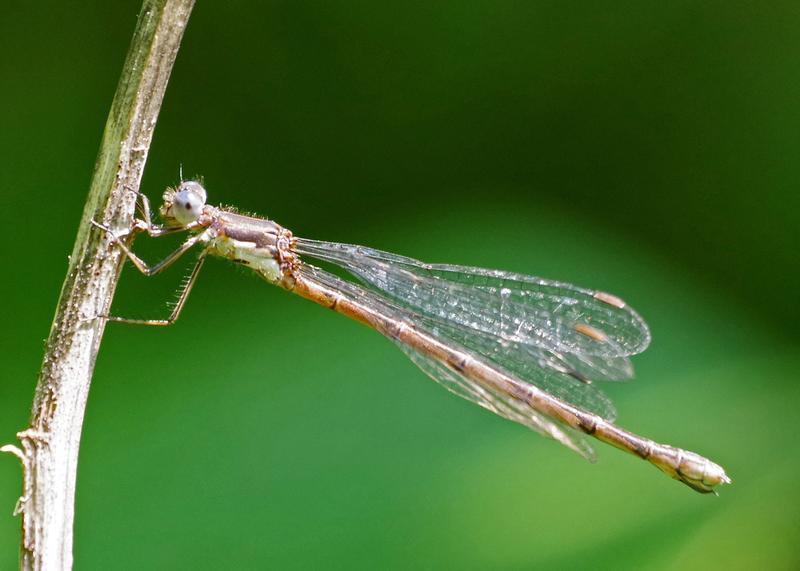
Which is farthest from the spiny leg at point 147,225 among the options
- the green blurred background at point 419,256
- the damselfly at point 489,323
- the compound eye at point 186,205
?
the green blurred background at point 419,256

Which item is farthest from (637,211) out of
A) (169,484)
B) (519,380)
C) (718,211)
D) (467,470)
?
(169,484)

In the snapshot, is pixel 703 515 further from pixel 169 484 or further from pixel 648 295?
pixel 169 484

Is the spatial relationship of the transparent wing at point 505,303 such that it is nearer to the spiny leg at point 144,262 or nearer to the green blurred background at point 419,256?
the green blurred background at point 419,256

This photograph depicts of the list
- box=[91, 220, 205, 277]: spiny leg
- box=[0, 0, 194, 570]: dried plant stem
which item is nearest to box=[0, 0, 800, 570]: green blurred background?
box=[91, 220, 205, 277]: spiny leg

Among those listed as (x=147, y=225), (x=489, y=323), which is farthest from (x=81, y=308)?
(x=489, y=323)

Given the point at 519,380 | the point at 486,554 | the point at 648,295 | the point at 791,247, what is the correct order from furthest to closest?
1. the point at 791,247
2. the point at 648,295
3. the point at 519,380
4. the point at 486,554

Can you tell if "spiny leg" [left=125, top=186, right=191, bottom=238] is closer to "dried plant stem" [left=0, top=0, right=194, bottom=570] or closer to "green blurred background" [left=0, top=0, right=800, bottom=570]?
"dried plant stem" [left=0, top=0, right=194, bottom=570]
